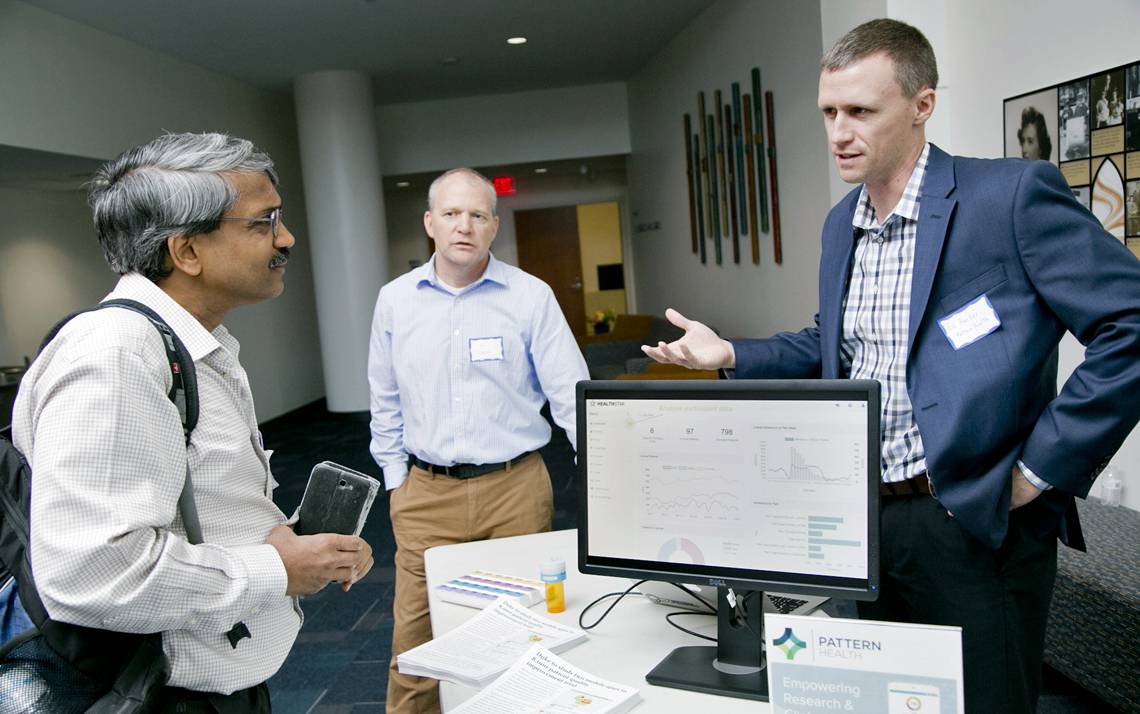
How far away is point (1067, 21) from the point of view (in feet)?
10.6

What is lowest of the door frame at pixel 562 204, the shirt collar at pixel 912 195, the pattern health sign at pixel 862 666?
the pattern health sign at pixel 862 666

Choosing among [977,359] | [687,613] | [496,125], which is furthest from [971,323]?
[496,125]

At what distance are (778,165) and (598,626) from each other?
554 cm

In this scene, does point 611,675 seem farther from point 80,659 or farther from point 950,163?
point 950,163

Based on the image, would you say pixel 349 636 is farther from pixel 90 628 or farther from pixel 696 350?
pixel 90 628

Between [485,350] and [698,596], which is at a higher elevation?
[485,350]

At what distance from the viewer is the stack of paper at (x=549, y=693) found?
4.66 feet

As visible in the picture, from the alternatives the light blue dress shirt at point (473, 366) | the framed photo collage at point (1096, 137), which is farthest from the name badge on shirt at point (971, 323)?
the framed photo collage at point (1096, 137)

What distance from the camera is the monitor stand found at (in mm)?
1484

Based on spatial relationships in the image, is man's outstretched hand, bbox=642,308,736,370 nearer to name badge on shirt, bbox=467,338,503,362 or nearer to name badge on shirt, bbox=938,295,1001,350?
name badge on shirt, bbox=938,295,1001,350

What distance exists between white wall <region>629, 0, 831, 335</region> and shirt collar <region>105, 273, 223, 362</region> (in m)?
4.95

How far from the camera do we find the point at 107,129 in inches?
289

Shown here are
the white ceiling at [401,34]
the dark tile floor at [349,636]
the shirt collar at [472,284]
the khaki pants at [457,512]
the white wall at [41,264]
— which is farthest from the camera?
the white wall at [41,264]

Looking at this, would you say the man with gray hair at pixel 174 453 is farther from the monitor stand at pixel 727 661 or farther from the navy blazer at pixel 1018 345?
the navy blazer at pixel 1018 345
